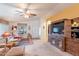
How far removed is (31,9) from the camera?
2627 mm

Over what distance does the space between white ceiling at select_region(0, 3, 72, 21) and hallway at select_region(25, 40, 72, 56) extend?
593 mm

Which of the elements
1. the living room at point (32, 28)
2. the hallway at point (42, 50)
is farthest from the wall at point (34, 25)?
the hallway at point (42, 50)

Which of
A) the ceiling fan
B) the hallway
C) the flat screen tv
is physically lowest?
the hallway

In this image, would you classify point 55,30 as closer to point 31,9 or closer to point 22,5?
point 31,9

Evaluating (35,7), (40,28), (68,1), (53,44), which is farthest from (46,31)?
(68,1)

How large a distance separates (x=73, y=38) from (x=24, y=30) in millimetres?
1204

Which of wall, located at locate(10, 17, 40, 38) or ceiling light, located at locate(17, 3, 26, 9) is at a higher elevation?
ceiling light, located at locate(17, 3, 26, 9)

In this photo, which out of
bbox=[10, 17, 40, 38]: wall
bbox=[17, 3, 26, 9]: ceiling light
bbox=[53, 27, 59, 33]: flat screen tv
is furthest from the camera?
bbox=[53, 27, 59, 33]: flat screen tv

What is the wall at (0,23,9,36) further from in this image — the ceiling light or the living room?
the ceiling light

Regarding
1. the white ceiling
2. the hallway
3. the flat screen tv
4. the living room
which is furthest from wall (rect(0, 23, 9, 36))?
the flat screen tv

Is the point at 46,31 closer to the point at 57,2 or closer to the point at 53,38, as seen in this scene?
the point at 53,38

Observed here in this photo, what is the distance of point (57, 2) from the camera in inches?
101

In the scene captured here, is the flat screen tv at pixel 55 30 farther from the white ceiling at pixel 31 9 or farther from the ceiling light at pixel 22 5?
the ceiling light at pixel 22 5

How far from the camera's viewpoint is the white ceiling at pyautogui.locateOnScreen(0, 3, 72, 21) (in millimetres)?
2564
